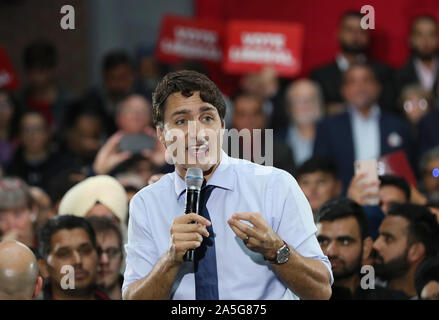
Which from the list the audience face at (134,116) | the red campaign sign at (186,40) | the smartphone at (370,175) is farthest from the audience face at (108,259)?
the red campaign sign at (186,40)

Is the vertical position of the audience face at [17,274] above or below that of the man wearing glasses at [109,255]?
above

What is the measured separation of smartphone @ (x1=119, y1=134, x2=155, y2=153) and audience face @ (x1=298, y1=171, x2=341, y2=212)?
4.08ft

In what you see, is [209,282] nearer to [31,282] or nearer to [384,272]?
[31,282]

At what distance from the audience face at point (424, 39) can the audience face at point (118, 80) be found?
2212 mm

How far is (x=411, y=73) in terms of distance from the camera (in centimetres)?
670

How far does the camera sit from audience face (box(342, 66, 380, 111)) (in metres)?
6.05

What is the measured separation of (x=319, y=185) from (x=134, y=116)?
5.43 feet

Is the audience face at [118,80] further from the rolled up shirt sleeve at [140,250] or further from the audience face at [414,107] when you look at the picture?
the rolled up shirt sleeve at [140,250]

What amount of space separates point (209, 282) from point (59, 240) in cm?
137

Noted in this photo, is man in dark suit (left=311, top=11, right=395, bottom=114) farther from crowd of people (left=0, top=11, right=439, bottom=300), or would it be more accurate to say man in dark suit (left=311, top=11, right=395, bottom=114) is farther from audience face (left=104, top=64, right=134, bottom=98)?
audience face (left=104, top=64, right=134, bottom=98)

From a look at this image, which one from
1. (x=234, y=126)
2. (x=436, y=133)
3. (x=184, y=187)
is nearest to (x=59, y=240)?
(x=184, y=187)

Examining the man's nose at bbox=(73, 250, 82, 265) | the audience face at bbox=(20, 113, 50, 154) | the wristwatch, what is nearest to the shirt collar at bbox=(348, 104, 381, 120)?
the audience face at bbox=(20, 113, 50, 154)

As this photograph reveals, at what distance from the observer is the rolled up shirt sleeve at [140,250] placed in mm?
2646
